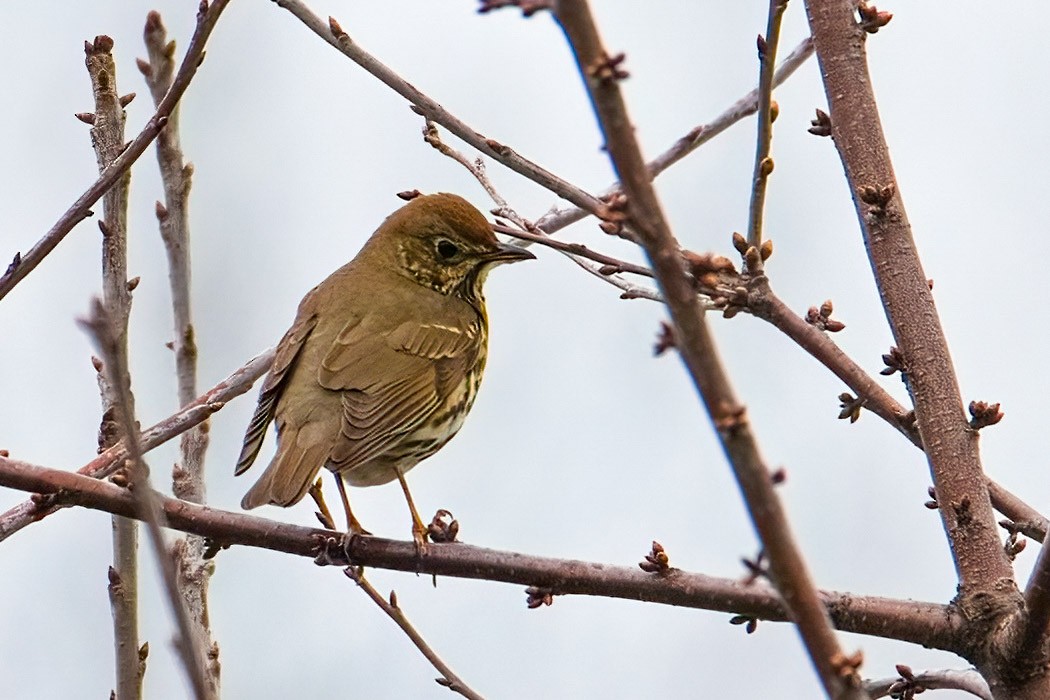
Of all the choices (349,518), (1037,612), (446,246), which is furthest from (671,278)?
(446,246)

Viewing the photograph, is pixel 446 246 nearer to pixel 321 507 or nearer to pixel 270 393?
pixel 270 393

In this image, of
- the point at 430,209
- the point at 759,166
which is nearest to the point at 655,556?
the point at 759,166

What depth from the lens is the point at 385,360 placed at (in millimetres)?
4805

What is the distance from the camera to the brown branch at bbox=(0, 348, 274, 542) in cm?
319

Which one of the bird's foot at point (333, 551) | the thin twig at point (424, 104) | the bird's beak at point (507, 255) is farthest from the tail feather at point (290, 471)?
the bird's beak at point (507, 255)

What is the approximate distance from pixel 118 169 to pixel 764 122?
5.32 ft

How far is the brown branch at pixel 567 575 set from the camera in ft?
9.81

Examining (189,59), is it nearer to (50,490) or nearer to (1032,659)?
(50,490)

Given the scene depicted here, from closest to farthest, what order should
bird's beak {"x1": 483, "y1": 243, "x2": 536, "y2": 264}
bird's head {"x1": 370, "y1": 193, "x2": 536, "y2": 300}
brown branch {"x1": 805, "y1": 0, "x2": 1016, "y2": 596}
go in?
1. brown branch {"x1": 805, "y1": 0, "x2": 1016, "y2": 596}
2. bird's beak {"x1": 483, "y1": 243, "x2": 536, "y2": 264}
3. bird's head {"x1": 370, "y1": 193, "x2": 536, "y2": 300}

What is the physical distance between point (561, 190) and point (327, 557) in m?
1.15

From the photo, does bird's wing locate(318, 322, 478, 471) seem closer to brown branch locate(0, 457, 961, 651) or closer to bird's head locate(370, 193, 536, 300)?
bird's head locate(370, 193, 536, 300)

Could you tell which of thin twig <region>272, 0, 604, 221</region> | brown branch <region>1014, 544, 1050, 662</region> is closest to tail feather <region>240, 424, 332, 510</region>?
thin twig <region>272, 0, 604, 221</region>

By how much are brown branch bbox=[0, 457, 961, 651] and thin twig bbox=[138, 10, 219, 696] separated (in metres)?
0.55

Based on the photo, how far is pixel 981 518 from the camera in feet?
10.0
